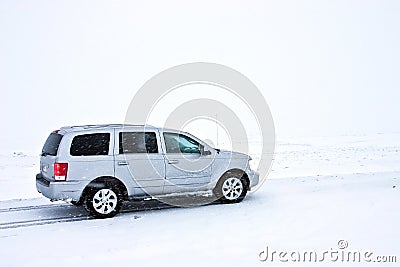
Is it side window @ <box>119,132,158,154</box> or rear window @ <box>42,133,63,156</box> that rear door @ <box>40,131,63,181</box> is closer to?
rear window @ <box>42,133,63,156</box>

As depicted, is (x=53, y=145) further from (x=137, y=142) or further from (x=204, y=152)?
(x=204, y=152)

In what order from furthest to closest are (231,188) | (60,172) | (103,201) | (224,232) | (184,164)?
1. (231,188)
2. (184,164)
3. (103,201)
4. (60,172)
5. (224,232)

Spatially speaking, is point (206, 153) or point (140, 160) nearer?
point (140, 160)

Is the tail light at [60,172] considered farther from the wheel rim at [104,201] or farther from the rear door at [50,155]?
the wheel rim at [104,201]

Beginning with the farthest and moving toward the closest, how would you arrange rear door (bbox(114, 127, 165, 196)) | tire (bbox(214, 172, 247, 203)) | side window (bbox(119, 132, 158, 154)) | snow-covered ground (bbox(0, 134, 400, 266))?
tire (bbox(214, 172, 247, 203))
side window (bbox(119, 132, 158, 154))
rear door (bbox(114, 127, 165, 196))
snow-covered ground (bbox(0, 134, 400, 266))

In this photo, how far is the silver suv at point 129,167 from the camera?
27.6 ft

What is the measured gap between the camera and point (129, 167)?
8.78m

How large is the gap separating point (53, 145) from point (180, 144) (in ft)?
8.23

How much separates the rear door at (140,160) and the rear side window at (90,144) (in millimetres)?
216

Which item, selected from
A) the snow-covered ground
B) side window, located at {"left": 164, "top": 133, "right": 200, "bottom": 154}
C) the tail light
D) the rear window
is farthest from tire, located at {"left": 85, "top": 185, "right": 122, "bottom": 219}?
side window, located at {"left": 164, "top": 133, "right": 200, "bottom": 154}

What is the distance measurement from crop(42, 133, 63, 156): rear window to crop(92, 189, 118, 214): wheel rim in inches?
44.1

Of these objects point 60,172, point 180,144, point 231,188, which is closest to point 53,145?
point 60,172

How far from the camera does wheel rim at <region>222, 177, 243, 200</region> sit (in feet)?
31.9

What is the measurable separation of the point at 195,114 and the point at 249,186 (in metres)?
8.85
